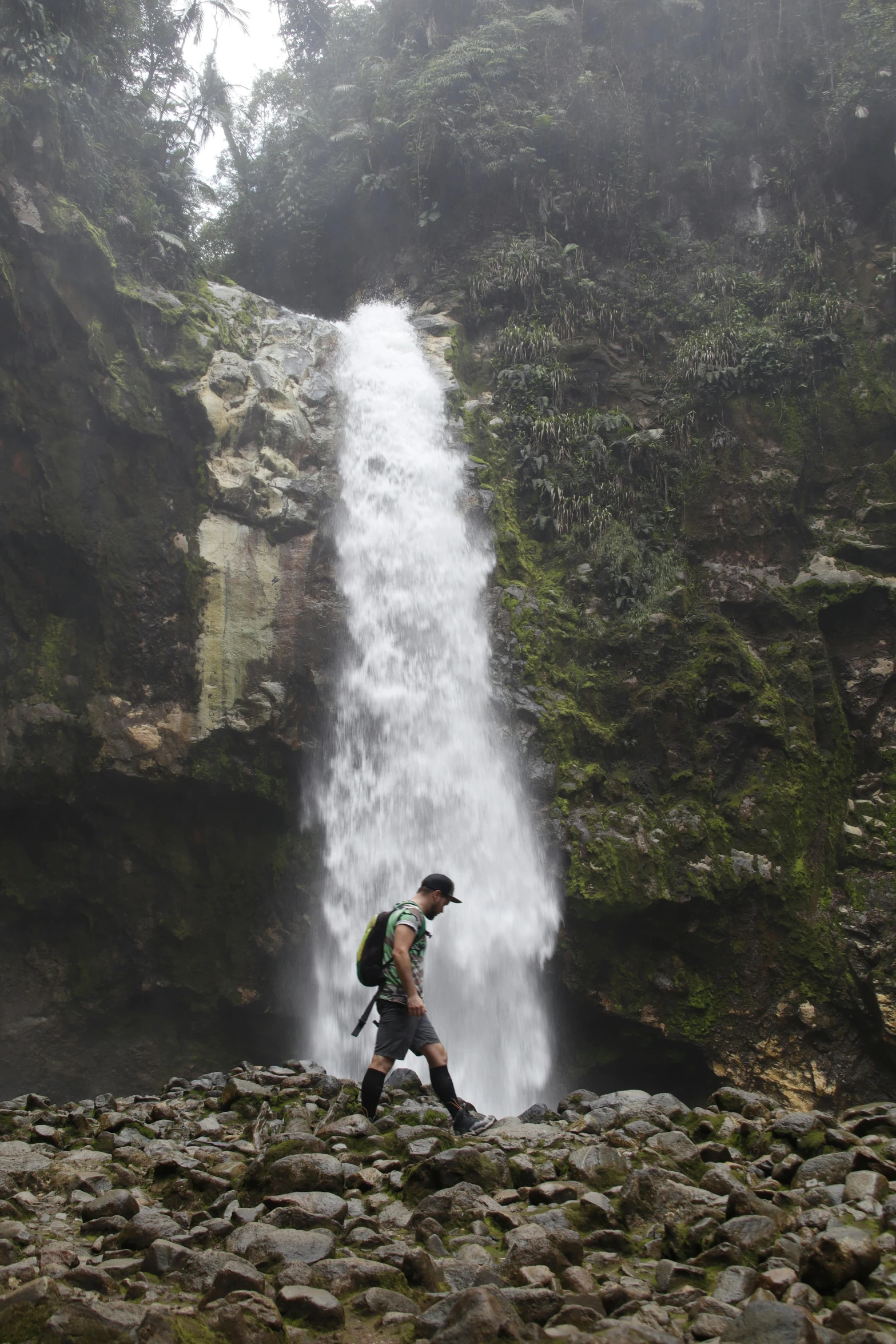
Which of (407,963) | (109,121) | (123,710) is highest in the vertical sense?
(109,121)

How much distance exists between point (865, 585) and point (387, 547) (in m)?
6.84

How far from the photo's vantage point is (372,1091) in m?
5.54

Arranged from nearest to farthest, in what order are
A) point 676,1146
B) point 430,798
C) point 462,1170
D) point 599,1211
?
point 599,1211 → point 462,1170 → point 676,1146 → point 430,798

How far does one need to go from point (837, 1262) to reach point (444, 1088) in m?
3.01

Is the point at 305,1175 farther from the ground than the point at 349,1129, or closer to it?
closer to it

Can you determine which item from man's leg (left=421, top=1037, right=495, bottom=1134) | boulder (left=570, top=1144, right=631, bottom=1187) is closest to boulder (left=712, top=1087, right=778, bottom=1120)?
boulder (left=570, top=1144, right=631, bottom=1187)

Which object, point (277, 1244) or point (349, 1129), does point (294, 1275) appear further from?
point (349, 1129)

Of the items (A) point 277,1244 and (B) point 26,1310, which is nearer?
(B) point 26,1310

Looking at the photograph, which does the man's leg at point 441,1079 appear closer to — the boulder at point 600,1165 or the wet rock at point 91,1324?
the boulder at point 600,1165

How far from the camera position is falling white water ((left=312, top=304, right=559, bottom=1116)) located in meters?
10.2

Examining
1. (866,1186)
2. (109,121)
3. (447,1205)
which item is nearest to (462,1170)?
(447,1205)

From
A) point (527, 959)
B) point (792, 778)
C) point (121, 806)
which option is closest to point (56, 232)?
point (121, 806)

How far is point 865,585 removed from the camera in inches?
481

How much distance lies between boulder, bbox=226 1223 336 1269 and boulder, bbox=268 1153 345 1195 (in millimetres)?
570
